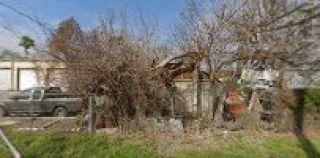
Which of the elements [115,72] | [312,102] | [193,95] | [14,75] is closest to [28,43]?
[115,72]

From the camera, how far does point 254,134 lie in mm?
12320

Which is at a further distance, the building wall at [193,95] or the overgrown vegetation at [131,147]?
the building wall at [193,95]

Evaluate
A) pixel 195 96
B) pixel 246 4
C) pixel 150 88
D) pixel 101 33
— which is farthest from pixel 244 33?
pixel 101 33

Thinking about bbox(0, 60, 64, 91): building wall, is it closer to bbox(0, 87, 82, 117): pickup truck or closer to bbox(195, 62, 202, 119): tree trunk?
bbox(0, 87, 82, 117): pickup truck

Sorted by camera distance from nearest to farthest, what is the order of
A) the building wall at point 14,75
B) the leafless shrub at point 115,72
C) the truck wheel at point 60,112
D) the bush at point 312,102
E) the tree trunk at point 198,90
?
the leafless shrub at point 115,72 < the tree trunk at point 198,90 < the bush at point 312,102 < the truck wheel at point 60,112 < the building wall at point 14,75

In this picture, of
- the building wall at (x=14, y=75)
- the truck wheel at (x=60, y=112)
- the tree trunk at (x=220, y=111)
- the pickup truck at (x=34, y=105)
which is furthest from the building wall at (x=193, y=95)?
the building wall at (x=14, y=75)

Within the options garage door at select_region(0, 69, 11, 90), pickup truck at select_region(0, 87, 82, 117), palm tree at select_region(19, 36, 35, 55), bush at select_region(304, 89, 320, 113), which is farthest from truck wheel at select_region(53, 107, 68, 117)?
garage door at select_region(0, 69, 11, 90)

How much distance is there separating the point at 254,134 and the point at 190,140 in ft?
6.82

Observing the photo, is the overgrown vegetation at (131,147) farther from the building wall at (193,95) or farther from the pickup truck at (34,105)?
the pickup truck at (34,105)

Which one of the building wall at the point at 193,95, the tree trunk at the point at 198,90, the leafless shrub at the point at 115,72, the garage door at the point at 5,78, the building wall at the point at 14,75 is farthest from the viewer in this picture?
the garage door at the point at 5,78

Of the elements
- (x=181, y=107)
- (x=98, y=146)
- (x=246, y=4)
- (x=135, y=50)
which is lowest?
(x=98, y=146)

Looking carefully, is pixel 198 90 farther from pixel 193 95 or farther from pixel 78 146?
pixel 78 146

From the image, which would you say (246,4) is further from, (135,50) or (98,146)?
(98,146)

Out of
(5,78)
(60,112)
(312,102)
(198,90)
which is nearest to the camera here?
(198,90)
